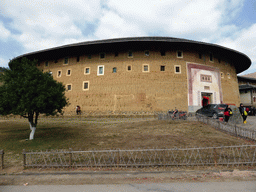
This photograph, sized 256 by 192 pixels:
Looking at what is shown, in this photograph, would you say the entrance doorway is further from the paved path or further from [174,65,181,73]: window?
the paved path

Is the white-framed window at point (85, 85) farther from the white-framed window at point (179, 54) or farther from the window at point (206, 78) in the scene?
the window at point (206, 78)

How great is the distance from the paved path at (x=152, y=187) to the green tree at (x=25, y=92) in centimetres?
502

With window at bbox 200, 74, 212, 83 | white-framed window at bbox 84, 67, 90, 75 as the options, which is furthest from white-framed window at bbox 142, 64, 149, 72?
white-framed window at bbox 84, 67, 90, 75

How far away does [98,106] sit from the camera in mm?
20969

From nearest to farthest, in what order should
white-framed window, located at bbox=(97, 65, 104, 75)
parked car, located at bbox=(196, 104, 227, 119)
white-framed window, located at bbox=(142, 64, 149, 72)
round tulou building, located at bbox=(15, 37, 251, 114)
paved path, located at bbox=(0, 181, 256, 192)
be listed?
paved path, located at bbox=(0, 181, 256, 192), parked car, located at bbox=(196, 104, 227, 119), round tulou building, located at bbox=(15, 37, 251, 114), white-framed window, located at bbox=(142, 64, 149, 72), white-framed window, located at bbox=(97, 65, 104, 75)

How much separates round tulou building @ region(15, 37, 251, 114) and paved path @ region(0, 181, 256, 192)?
636 inches

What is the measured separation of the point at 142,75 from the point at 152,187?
17.9m

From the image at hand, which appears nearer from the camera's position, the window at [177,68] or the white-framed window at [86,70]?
the window at [177,68]

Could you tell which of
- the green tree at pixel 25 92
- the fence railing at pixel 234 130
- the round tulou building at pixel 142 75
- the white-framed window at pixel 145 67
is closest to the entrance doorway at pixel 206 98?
the round tulou building at pixel 142 75

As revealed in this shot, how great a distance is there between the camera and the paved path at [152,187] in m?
3.41

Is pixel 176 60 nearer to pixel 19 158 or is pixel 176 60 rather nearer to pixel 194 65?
pixel 194 65

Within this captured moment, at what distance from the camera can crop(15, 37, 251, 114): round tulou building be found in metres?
20.3

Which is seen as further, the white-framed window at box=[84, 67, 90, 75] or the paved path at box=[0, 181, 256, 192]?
the white-framed window at box=[84, 67, 90, 75]

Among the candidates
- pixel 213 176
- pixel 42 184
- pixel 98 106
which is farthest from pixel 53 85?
pixel 98 106
